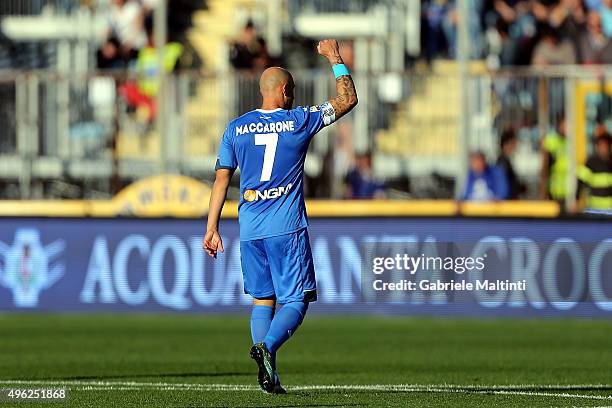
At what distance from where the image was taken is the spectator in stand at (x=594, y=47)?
2333 centimetres

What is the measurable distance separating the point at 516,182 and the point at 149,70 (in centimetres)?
587

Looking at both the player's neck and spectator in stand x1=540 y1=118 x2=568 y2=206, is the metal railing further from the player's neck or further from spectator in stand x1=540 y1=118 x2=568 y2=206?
the player's neck

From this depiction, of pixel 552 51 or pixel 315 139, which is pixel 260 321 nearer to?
pixel 315 139

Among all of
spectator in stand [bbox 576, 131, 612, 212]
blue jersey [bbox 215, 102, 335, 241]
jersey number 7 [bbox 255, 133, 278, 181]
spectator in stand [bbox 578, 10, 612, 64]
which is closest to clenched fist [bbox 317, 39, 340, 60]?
blue jersey [bbox 215, 102, 335, 241]

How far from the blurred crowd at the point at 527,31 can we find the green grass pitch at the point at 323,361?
5.42m

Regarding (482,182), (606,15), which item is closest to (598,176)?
(482,182)

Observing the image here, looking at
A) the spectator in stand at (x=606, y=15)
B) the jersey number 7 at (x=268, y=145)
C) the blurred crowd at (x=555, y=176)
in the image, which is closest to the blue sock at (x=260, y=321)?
the jersey number 7 at (x=268, y=145)

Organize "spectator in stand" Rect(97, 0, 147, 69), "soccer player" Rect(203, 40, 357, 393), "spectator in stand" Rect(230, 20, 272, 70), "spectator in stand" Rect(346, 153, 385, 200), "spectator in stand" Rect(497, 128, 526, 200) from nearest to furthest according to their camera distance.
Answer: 1. "soccer player" Rect(203, 40, 357, 393)
2. "spectator in stand" Rect(497, 128, 526, 200)
3. "spectator in stand" Rect(346, 153, 385, 200)
4. "spectator in stand" Rect(230, 20, 272, 70)
5. "spectator in stand" Rect(97, 0, 147, 69)

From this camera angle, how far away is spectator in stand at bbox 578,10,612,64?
76.5 ft

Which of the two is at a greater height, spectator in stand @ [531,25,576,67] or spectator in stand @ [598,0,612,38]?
spectator in stand @ [598,0,612,38]

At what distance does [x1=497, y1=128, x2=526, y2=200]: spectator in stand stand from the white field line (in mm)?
10074

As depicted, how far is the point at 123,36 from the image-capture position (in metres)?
25.1

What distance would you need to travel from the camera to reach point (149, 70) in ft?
80.4

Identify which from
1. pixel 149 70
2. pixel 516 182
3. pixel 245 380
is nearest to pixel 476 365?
pixel 245 380
